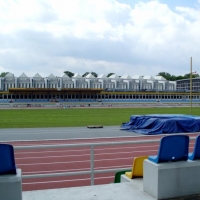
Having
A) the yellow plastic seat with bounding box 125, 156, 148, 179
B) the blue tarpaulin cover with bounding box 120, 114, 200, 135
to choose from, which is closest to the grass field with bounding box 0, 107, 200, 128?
the blue tarpaulin cover with bounding box 120, 114, 200, 135

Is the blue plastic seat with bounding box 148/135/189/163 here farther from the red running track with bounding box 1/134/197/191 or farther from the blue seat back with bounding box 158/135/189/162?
the red running track with bounding box 1/134/197/191

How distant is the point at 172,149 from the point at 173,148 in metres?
0.03

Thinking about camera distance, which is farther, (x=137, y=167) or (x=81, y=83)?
(x=81, y=83)

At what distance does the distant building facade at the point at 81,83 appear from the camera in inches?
3349

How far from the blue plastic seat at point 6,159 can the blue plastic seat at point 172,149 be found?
6.98 feet

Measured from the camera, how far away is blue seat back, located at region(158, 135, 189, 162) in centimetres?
422

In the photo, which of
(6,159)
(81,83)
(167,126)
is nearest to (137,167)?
A: (6,159)

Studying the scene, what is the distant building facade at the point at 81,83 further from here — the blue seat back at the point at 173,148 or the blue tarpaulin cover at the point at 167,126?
the blue seat back at the point at 173,148

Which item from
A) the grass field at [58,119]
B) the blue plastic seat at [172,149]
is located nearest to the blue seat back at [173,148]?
the blue plastic seat at [172,149]

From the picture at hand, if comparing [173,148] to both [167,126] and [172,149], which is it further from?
[167,126]

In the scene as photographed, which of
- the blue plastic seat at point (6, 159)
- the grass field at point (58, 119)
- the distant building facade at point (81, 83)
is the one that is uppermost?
the distant building facade at point (81, 83)

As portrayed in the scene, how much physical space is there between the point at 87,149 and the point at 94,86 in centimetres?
8039

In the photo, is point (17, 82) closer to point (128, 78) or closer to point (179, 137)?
point (128, 78)

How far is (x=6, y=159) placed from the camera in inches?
145
